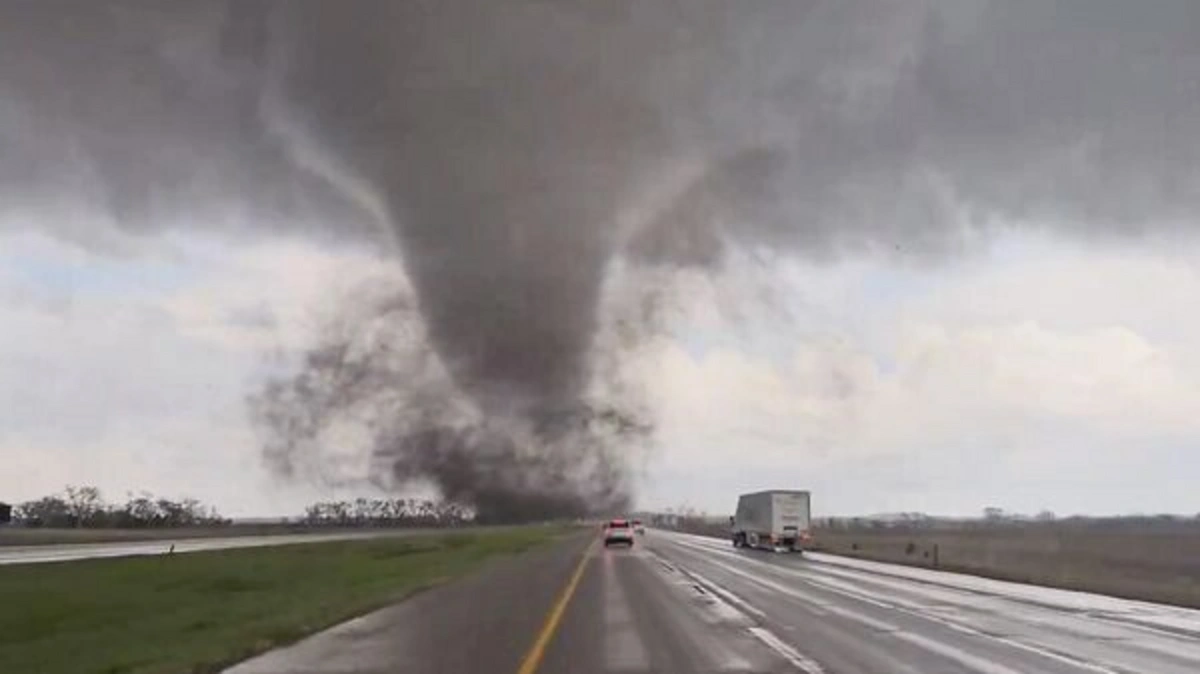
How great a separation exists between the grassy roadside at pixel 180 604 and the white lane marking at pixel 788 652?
25.7 ft

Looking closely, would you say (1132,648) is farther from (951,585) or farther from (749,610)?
(951,585)

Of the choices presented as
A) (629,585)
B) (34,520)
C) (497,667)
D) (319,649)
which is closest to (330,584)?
(629,585)

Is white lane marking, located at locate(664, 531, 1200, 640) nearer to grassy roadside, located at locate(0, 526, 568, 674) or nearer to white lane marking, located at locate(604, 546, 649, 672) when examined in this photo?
white lane marking, located at locate(604, 546, 649, 672)

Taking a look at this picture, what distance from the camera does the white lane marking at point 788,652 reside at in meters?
16.7

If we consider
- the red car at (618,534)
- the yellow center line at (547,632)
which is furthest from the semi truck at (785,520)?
the yellow center line at (547,632)

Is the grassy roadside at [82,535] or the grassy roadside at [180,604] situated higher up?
the grassy roadside at [82,535]

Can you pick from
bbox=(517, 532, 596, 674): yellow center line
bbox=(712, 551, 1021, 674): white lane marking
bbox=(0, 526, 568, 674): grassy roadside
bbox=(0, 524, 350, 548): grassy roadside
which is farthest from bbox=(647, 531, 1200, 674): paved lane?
bbox=(0, 524, 350, 548): grassy roadside

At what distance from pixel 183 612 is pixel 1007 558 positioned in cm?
4426

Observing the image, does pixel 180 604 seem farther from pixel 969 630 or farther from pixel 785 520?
pixel 785 520

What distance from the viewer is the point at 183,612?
3166 cm

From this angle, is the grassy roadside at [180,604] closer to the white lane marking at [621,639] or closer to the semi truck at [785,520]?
the white lane marking at [621,639]

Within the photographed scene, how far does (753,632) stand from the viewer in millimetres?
22125

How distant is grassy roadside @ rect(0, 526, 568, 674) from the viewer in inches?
818

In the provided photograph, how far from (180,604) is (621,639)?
1849cm
